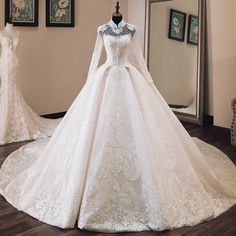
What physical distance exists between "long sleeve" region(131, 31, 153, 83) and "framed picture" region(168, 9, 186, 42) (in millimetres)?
2314

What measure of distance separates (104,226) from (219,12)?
298cm

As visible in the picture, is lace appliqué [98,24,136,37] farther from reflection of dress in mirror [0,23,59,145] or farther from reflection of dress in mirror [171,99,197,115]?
reflection of dress in mirror [171,99,197,115]

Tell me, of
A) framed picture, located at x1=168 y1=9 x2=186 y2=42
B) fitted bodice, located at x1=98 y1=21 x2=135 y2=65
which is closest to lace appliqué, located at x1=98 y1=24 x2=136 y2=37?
fitted bodice, located at x1=98 y1=21 x2=135 y2=65

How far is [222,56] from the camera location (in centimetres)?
428

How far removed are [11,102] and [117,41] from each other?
2.11 metres

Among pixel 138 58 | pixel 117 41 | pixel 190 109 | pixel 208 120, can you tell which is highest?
pixel 117 41

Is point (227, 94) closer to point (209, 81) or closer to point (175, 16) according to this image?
→ point (209, 81)

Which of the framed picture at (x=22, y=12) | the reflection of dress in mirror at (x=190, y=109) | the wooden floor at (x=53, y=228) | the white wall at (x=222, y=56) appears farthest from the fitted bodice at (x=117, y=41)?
the reflection of dress in mirror at (x=190, y=109)

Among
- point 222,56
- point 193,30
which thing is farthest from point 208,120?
point 193,30

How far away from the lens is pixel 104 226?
232 centimetres

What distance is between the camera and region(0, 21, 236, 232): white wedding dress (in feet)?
7.78

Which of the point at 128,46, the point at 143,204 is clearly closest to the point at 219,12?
the point at 128,46

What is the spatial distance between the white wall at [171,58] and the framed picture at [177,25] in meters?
0.06

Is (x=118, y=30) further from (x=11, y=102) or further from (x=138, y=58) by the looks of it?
(x=11, y=102)
